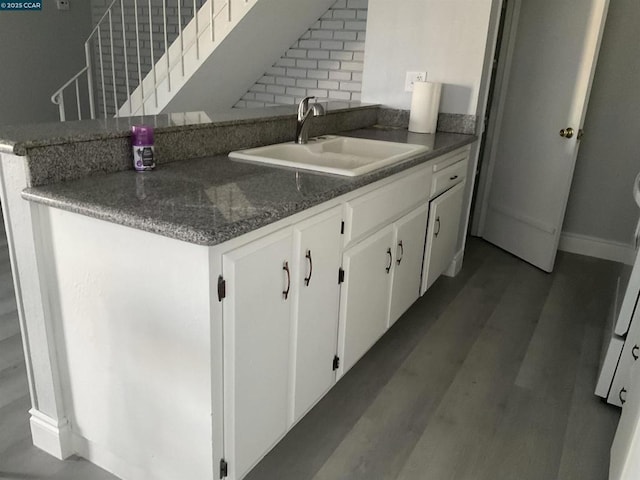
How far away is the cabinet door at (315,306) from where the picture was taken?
5.15ft

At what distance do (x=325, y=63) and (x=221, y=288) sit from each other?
11.2 ft

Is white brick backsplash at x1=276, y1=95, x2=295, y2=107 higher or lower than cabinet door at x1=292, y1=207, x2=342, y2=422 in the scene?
higher

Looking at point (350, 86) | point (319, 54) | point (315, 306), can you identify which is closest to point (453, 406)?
point (315, 306)

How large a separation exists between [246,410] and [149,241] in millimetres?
527

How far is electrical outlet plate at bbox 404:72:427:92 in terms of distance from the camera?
306cm

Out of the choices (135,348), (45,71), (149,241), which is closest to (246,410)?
(135,348)

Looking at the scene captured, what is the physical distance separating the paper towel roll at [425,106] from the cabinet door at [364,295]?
3.52ft

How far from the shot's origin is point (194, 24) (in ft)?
11.4

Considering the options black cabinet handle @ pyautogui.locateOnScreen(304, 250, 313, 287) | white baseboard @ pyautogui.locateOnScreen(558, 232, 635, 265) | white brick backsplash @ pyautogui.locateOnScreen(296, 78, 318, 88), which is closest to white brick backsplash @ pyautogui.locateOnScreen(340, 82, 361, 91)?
white brick backsplash @ pyautogui.locateOnScreen(296, 78, 318, 88)

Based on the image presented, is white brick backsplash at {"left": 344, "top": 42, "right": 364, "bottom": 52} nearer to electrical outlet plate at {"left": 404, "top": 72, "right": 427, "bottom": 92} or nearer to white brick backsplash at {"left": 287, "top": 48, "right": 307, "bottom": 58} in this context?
white brick backsplash at {"left": 287, "top": 48, "right": 307, "bottom": 58}

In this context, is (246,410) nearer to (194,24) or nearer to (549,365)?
(549,365)

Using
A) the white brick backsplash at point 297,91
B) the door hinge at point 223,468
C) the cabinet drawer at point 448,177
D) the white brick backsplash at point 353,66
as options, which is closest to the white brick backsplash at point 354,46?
the white brick backsplash at point 353,66

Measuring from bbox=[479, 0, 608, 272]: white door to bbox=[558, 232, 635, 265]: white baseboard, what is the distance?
0.46 metres

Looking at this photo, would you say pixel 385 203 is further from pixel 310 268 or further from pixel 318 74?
pixel 318 74
